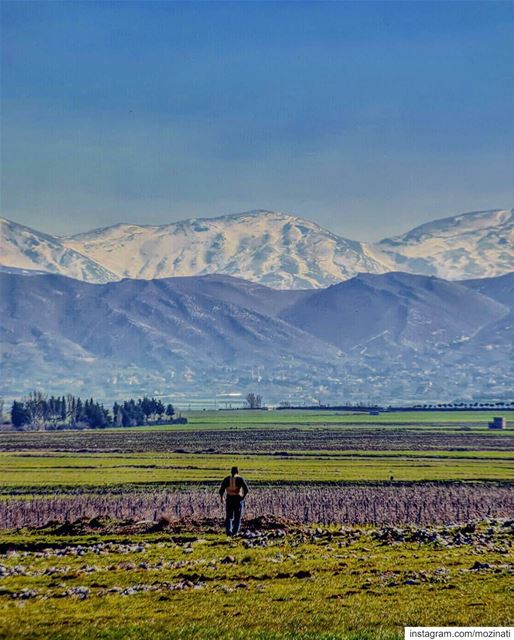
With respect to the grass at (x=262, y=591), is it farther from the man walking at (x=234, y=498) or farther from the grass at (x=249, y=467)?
the grass at (x=249, y=467)

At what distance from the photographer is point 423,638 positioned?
21469 millimetres

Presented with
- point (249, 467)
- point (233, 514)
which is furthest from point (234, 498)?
point (249, 467)

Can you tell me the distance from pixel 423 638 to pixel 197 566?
9.79 metres

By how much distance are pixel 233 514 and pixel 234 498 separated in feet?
2.89

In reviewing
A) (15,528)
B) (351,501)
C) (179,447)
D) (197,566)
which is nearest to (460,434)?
(179,447)

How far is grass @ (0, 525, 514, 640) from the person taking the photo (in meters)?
22.9

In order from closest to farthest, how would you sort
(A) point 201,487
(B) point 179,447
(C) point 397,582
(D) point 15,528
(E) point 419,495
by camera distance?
(C) point 397,582 < (D) point 15,528 < (E) point 419,495 < (A) point 201,487 < (B) point 179,447

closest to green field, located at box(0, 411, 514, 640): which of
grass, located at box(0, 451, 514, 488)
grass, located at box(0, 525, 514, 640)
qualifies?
grass, located at box(0, 525, 514, 640)

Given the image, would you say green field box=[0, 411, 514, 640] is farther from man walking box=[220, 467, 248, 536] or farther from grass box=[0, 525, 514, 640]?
man walking box=[220, 467, 248, 536]

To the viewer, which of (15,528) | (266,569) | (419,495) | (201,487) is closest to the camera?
(266,569)

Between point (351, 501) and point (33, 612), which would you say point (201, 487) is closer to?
point (351, 501)

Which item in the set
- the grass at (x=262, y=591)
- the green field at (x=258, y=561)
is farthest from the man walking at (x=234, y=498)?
the grass at (x=262, y=591)

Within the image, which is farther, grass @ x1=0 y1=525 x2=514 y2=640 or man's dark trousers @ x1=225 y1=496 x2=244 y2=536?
man's dark trousers @ x1=225 y1=496 x2=244 y2=536

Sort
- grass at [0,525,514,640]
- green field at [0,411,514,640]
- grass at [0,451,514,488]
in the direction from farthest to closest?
grass at [0,451,514,488] → green field at [0,411,514,640] → grass at [0,525,514,640]
